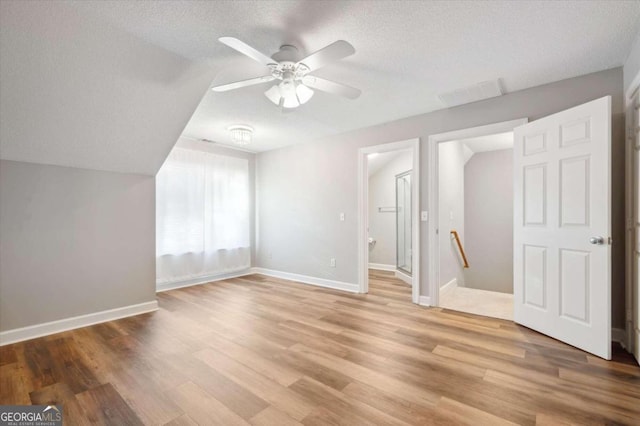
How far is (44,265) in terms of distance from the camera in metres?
2.65

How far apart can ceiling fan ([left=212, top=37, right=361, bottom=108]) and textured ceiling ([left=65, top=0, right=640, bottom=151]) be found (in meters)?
0.17

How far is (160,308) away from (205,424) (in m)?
2.37

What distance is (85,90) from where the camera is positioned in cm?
221

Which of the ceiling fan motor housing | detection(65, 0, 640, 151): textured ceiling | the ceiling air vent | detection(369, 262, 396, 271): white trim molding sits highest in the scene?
detection(65, 0, 640, 151): textured ceiling

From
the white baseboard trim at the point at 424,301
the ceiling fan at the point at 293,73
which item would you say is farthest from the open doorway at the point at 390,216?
the ceiling fan at the point at 293,73

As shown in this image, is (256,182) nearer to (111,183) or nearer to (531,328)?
(111,183)

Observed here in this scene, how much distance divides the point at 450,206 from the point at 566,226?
75.8 inches

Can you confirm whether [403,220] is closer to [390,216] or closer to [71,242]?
[390,216]

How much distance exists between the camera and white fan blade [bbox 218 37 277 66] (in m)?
Answer: 1.57

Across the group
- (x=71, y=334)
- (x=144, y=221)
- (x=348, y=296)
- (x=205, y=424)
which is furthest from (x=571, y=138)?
(x=71, y=334)

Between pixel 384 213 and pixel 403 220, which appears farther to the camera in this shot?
pixel 384 213

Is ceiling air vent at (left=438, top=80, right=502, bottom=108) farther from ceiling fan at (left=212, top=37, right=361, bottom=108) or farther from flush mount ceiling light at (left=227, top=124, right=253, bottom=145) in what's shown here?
flush mount ceiling light at (left=227, top=124, right=253, bottom=145)

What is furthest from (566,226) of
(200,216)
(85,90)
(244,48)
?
(200,216)

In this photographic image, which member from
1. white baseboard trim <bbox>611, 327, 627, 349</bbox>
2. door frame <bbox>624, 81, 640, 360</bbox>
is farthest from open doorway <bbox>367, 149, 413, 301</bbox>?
door frame <bbox>624, 81, 640, 360</bbox>
